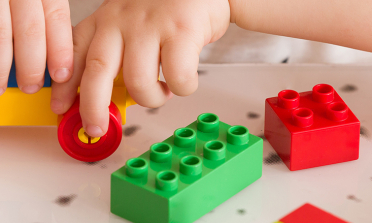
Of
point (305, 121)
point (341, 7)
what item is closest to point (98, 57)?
point (305, 121)

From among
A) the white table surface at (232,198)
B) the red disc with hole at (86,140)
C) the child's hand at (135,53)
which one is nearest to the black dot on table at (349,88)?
the white table surface at (232,198)

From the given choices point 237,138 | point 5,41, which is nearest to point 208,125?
point 237,138

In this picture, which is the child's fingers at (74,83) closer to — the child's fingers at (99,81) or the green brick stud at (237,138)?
the child's fingers at (99,81)

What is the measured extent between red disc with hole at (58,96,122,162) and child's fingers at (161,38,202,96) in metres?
0.08

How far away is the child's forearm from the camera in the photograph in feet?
2.16

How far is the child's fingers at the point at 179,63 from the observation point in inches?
20.8

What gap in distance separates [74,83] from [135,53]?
86 mm

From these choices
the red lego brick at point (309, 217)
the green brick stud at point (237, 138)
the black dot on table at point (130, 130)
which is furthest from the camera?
the black dot on table at point (130, 130)

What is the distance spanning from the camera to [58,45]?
0.54 m

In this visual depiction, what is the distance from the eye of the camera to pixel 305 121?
54 cm

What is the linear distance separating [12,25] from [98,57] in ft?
0.34

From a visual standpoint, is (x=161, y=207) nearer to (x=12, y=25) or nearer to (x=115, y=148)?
(x=115, y=148)

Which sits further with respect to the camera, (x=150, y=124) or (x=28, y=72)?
(x=150, y=124)

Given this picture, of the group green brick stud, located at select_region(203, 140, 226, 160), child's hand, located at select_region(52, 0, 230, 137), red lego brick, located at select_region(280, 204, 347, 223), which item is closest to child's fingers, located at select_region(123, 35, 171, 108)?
child's hand, located at select_region(52, 0, 230, 137)
